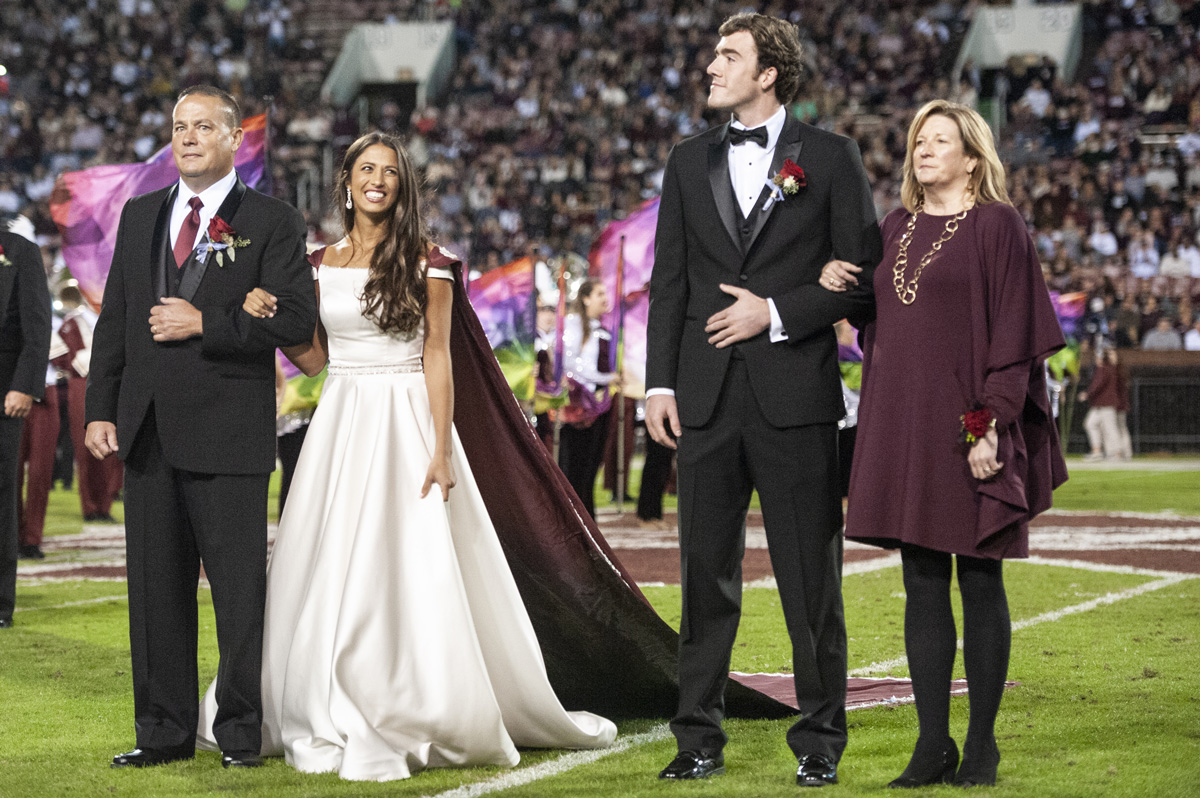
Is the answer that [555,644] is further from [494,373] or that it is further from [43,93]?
[43,93]

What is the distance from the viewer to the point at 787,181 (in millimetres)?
4371

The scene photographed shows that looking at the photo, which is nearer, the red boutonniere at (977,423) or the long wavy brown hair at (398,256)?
the red boutonniere at (977,423)

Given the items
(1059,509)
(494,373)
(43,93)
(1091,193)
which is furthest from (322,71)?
(494,373)

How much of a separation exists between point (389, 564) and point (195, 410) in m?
0.78

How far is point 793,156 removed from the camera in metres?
4.47

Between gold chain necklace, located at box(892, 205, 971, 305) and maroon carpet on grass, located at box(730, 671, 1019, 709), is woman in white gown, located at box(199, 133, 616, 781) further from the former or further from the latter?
gold chain necklace, located at box(892, 205, 971, 305)

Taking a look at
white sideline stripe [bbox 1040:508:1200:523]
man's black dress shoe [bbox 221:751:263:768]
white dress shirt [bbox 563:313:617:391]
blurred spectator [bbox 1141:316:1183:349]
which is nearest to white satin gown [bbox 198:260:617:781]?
man's black dress shoe [bbox 221:751:263:768]

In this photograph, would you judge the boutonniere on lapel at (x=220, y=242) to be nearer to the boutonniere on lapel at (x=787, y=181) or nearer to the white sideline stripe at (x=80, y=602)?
the boutonniere on lapel at (x=787, y=181)

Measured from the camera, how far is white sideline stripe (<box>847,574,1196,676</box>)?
653 cm

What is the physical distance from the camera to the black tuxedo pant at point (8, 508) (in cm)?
802

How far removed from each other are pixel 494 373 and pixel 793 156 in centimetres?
142

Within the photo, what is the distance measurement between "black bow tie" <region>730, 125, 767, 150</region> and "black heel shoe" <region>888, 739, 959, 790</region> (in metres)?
1.86

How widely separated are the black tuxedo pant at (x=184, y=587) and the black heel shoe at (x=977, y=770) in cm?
219

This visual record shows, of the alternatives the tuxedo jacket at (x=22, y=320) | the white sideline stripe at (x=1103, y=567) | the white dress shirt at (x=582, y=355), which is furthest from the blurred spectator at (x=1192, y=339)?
the tuxedo jacket at (x=22, y=320)
